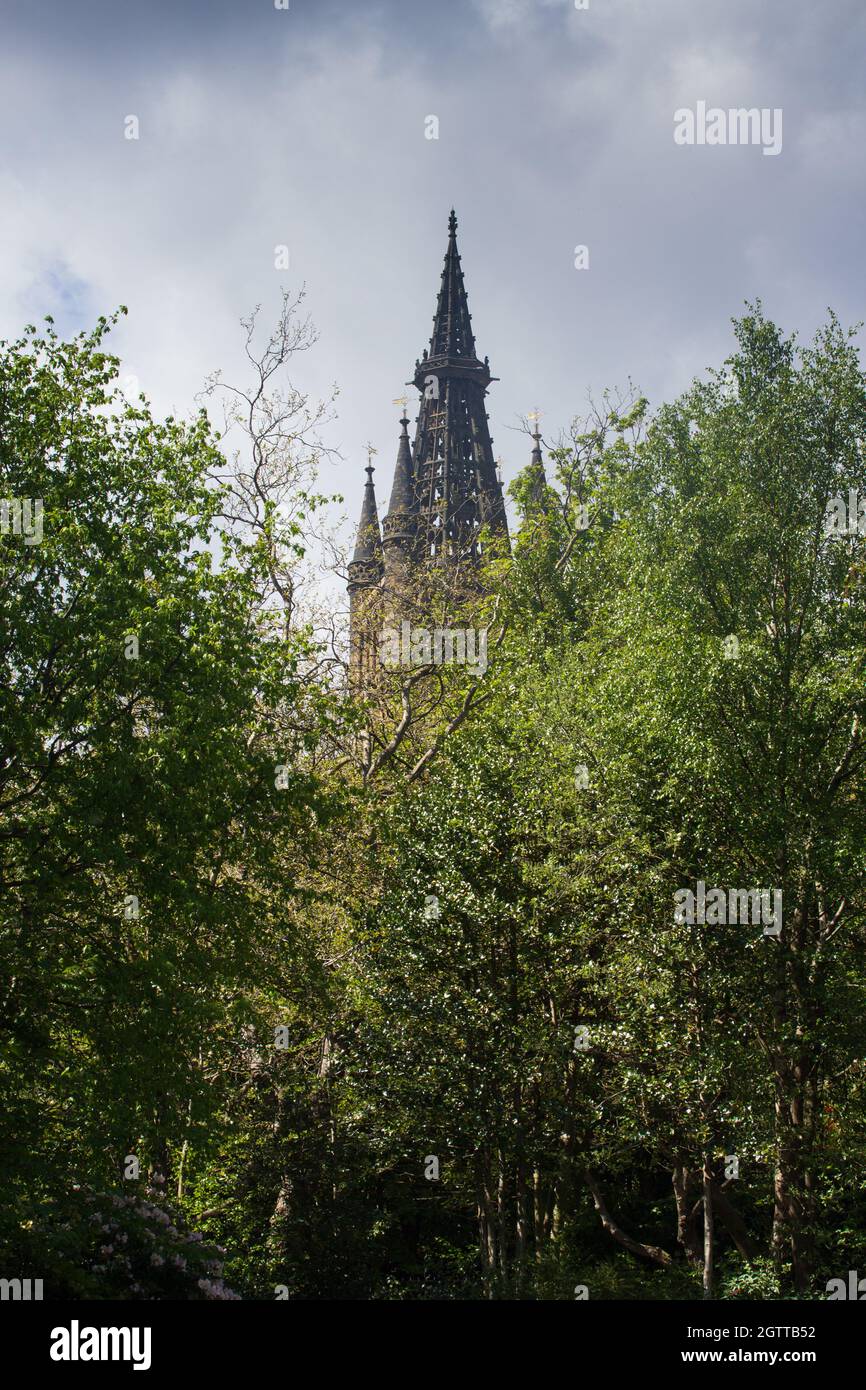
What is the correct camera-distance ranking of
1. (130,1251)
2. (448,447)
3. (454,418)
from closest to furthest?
(130,1251), (448,447), (454,418)

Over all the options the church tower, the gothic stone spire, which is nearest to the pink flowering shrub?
the church tower

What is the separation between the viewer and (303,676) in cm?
2184

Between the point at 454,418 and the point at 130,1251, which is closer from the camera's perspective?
the point at 130,1251

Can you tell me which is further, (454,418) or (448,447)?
(454,418)

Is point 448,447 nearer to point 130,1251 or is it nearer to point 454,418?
point 454,418

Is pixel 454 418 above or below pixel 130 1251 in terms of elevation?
above

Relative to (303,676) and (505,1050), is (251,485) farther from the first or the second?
(505,1050)

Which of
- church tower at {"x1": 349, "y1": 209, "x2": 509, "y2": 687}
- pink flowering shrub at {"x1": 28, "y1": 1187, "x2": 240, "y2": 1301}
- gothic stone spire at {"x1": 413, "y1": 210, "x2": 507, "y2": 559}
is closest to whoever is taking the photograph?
pink flowering shrub at {"x1": 28, "y1": 1187, "x2": 240, "y2": 1301}

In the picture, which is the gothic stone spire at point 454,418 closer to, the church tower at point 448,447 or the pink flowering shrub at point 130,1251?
the church tower at point 448,447

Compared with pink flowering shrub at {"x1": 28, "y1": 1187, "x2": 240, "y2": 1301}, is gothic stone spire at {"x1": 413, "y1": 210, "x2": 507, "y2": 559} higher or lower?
higher

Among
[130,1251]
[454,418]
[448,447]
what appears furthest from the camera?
[454,418]

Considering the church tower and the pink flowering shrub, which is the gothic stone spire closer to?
the church tower

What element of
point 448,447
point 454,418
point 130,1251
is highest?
point 454,418

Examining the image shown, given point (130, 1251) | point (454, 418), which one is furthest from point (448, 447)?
point (130, 1251)
